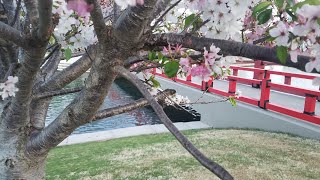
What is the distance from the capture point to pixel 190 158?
5438 mm

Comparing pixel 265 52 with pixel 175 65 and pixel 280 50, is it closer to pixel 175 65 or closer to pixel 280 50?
pixel 280 50

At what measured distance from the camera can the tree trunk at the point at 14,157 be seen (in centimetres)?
211

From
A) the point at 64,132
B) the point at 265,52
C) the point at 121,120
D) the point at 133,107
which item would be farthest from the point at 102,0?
the point at 121,120

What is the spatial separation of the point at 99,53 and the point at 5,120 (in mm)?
1011

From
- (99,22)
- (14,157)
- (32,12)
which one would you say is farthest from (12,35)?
(14,157)

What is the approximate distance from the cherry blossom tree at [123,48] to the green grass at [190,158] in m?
2.77

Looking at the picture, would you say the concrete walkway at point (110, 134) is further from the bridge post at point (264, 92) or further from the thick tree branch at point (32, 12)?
the thick tree branch at point (32, 12)

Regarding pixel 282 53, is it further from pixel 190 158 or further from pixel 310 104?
pixel 310 104

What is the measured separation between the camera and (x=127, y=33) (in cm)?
127

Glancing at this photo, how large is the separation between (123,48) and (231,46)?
0.43 m

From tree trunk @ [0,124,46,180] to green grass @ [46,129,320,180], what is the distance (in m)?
2.68

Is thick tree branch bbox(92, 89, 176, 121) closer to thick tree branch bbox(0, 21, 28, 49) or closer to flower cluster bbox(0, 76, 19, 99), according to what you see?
flower cluster bbox(0, 76, 19, 99)

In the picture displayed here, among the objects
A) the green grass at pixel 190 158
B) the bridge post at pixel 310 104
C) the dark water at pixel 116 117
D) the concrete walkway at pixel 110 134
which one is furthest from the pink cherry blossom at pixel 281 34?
the dark water at pixel 116 117

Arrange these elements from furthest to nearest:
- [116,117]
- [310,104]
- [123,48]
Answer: [116,117]
[310,104]
[123,48]
